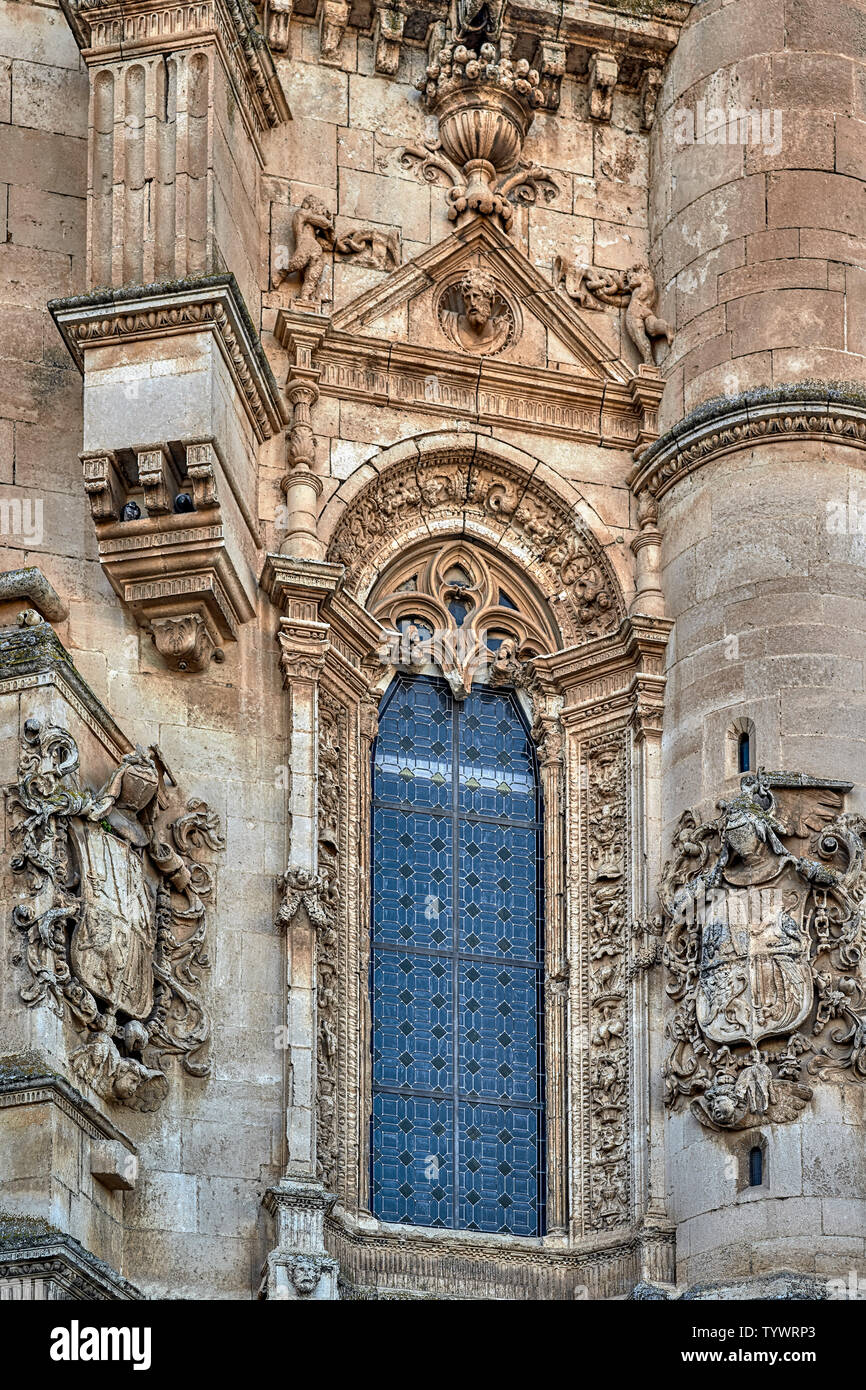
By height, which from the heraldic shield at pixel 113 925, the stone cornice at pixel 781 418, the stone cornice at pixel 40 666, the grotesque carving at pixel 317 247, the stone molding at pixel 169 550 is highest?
the grotesque carving at pixel 317 247

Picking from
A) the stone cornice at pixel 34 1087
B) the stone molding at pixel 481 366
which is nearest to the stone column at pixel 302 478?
the stone molding at pixel 481 366

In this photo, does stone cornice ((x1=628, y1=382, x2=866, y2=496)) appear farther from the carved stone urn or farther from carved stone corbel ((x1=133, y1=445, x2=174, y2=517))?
carved stone corbel ((x1=133, y1=445, x2=174, y2=517))

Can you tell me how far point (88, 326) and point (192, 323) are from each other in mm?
586

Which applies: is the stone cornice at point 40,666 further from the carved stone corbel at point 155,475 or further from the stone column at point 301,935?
the stone column at point 301,935

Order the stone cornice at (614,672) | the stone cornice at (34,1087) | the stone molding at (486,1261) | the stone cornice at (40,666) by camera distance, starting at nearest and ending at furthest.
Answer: the stone cornice at (34,1087)
the stone cornice at (40,666)
the stone molding at (486,1261)
the stone cornice at (614,672)

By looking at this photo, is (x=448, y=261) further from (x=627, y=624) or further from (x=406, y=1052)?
(x=406, y=1052)

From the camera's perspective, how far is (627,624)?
21.0 m

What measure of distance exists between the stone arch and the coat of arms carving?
1.94 meters

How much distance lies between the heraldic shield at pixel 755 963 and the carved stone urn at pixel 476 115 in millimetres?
4838

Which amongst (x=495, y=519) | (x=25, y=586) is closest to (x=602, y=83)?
(x=495, y=519)

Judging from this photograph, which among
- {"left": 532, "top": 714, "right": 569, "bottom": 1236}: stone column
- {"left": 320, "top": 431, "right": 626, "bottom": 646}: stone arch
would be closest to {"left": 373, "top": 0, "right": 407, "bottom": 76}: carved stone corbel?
{"left": 320, "top": 431, "right": 626, "bottom": 646}: stone arch

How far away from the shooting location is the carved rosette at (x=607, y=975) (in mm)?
20078

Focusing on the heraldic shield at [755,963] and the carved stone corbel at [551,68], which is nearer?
the heraldic shield at [755,963]

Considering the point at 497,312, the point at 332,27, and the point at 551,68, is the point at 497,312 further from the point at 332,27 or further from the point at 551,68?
the point at 332,27
